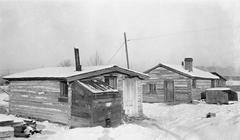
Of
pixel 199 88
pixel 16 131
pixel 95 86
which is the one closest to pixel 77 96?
pixel 95 86

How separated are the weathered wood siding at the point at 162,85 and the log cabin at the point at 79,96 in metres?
9.50

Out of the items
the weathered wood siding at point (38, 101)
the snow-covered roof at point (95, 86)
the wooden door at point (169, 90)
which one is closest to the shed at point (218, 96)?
the wooden door at point (169, 90)

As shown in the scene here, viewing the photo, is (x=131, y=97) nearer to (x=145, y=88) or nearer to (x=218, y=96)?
(x=218, y=96)

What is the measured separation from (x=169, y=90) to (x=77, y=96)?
16.0 metres

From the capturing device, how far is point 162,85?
29609 mm

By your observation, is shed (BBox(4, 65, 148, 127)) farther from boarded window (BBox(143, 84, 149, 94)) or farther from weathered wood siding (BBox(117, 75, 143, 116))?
boarded window (BBox(143, 84, 149, 94))

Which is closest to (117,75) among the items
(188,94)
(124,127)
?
(124,127)

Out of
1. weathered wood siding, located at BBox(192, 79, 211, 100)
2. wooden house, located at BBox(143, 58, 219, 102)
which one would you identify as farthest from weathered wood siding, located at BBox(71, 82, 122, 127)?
weathered wood siding, located at BBox(192, 79, 211, 100)

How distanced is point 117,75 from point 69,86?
4.11 meters

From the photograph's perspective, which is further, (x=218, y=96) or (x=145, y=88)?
(x=145, y=88)

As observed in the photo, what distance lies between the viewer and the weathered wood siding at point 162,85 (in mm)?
27680

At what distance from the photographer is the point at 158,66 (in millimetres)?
30172

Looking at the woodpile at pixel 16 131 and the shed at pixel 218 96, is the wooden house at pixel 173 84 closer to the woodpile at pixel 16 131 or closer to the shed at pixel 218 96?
the shed at pixel 218 96

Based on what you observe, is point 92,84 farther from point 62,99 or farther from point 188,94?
point 188,94
